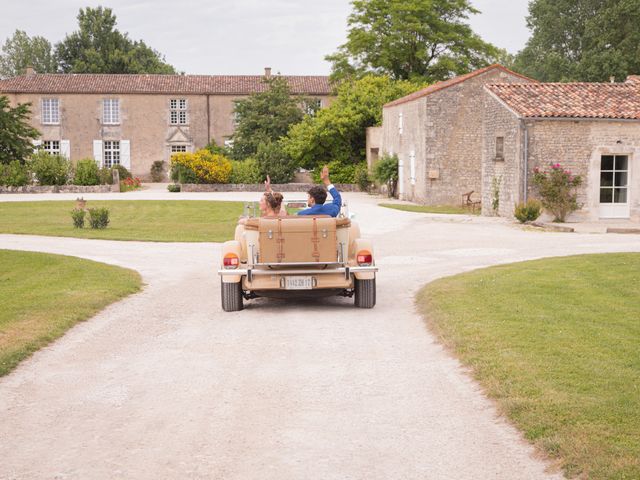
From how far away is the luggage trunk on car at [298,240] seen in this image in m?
10.5

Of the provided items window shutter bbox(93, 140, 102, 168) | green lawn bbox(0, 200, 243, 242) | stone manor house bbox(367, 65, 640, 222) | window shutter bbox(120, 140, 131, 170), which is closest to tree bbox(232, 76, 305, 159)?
window shutter bbox(120, 140, 131, 170)

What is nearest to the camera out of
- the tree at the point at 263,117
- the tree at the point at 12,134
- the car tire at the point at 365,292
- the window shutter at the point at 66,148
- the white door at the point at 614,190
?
the car tire at the point at 365,292

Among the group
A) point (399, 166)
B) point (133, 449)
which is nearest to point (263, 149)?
point (399, 166)

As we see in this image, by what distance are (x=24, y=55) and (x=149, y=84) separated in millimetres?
33143

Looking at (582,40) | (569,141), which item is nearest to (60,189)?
(569,141)

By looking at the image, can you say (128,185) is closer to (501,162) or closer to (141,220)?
(141,220)

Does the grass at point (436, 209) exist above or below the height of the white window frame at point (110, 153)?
below

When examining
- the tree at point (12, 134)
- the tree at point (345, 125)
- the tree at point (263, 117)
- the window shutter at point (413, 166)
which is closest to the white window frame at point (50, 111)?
the tree at point (263, 117)

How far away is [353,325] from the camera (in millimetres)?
9930

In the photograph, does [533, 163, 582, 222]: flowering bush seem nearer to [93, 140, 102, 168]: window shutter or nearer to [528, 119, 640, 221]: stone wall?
[528, 119, 640, 221]: stone wall

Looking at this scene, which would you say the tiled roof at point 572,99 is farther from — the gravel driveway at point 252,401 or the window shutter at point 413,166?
the gravel driveway at point 252,401

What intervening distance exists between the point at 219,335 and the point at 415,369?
2557 mm

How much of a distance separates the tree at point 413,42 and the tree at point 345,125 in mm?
6533

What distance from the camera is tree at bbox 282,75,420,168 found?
49562 mm
